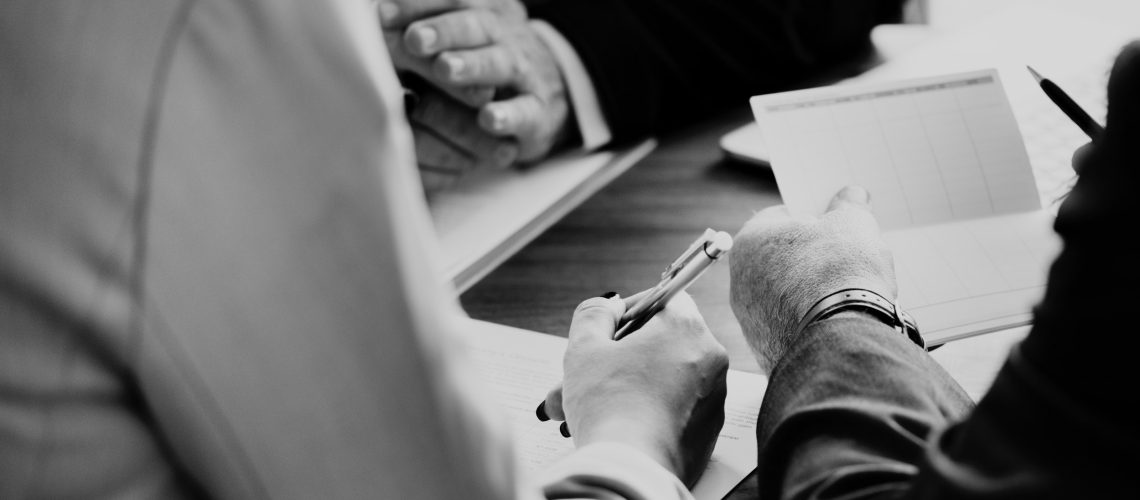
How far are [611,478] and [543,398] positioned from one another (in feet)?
0.59

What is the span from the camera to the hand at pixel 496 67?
1008 mm

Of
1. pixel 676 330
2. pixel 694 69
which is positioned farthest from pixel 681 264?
pixel 694 69

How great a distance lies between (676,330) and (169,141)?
1.27 feet

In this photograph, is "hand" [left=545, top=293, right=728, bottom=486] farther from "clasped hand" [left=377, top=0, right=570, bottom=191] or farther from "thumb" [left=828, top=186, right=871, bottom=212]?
"clasped hand" [left=377, top=0, right=570, bottom=191]

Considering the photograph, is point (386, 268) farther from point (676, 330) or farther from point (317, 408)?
point (676, 330)

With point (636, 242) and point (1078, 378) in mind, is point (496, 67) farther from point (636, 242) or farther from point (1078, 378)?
point (1078, 378)

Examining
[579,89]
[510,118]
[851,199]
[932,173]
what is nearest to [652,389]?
[851,199]

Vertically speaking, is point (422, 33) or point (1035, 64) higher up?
point (422, 33)

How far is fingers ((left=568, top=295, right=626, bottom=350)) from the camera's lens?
63 centimetres

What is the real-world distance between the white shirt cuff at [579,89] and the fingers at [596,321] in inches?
18.4

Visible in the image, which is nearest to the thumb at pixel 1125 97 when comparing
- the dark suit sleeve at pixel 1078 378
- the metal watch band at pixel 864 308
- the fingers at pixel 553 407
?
the dark suit sleeve at pixel 1078 378

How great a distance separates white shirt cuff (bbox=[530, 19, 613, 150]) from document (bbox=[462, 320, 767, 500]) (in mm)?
399

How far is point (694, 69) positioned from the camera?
122cm

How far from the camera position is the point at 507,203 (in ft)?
3.25
